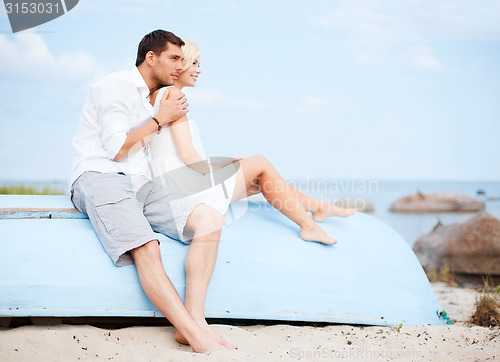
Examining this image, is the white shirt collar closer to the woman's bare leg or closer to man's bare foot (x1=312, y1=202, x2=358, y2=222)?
the woman's bare leg

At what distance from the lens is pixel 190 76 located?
297 centimetres

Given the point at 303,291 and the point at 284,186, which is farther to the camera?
the point at 284,186

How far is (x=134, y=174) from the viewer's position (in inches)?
112

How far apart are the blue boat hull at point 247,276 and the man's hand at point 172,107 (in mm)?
625

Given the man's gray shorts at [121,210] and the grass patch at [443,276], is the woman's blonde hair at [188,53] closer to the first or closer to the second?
the man's gray shorts at [121,210]

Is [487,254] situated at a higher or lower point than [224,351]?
lower

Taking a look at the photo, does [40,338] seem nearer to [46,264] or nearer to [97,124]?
[46,264]

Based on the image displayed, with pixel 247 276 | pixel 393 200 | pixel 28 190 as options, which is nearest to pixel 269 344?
pixel 247 276

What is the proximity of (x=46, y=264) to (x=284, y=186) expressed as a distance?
1.33 m

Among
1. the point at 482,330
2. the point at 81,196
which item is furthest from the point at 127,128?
the point at 482,330

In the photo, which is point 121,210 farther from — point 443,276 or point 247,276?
point 443,276

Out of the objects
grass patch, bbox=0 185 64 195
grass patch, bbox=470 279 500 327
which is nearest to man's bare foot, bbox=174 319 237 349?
grass patch, bbox=470 279 500 327

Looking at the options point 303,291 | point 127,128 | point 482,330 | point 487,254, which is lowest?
point 487,254

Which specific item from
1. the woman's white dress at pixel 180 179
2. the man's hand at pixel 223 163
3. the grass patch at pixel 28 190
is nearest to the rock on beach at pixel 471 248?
the man's hand at pixel 223 163
